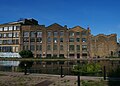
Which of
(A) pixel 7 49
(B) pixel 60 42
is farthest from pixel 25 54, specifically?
(B) pixel 60 42

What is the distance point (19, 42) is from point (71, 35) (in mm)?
22288

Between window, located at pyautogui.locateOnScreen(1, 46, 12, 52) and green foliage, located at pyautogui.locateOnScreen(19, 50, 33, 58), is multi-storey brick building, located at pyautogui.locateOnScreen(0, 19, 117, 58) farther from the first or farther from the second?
green foliage, located at pyautogui.locateOnScreen(19, 50, 33, 58)

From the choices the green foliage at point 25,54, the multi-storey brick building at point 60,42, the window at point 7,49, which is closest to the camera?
the green foliage at point 25,54

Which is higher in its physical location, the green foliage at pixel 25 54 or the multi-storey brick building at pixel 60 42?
the multi-storey brick building at pixel 60 42

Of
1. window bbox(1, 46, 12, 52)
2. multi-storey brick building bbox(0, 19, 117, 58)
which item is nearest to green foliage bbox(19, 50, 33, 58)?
multi-storey brick building bbox(0, 19, 117, 58)

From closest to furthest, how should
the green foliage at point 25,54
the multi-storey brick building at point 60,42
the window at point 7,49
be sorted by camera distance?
the green foliage at point 25,54, the multi-storey brick building at point 60,42, the window at point 7,49

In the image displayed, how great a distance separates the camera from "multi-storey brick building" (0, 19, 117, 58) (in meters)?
75.0

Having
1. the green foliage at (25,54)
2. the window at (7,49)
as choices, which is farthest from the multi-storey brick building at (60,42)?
the green foliage at (25,54)

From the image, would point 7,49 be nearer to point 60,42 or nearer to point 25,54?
point 25,54

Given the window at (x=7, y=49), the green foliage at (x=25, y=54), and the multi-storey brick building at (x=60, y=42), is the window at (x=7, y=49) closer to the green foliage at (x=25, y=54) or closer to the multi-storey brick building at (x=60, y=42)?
the multi-storey brick building at (x=60, y=42)

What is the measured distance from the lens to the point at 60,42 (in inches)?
3002

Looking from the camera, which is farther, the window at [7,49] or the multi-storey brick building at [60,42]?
the window at [7,49]

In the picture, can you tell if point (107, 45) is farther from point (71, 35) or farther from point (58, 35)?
point (58, 35)

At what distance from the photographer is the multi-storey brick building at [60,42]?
75000mm
